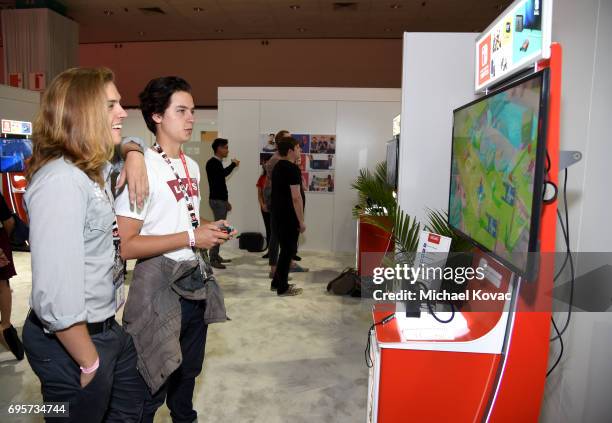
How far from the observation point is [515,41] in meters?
1.63

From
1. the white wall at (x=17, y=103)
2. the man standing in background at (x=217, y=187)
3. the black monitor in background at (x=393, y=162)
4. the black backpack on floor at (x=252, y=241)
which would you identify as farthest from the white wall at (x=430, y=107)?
the white wall at (x=17, y=103)

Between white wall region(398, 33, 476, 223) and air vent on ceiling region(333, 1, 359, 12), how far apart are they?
5.33m

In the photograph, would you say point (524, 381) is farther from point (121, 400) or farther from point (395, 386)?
point (121, 400)

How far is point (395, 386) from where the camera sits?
1734 mm

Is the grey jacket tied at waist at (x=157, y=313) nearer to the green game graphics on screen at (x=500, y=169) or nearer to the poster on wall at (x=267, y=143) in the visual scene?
the green game graphics on screen at (x=500, y=169)

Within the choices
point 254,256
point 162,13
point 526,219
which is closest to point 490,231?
point 526,219

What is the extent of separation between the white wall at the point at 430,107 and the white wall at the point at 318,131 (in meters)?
3.79

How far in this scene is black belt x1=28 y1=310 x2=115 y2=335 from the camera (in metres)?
1.27

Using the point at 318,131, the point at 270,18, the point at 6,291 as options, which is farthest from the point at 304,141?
the point at 6,291

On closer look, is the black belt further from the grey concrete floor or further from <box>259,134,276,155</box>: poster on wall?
<box>259,134,276,155</box>: poster on wall

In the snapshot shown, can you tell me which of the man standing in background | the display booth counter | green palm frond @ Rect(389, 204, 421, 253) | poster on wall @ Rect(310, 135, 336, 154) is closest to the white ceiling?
poster on wall @ Rect(310, 135, 336, 154)

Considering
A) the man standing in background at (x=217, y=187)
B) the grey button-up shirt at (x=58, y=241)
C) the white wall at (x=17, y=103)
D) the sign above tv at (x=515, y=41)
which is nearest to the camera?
the grey button-up shirt at (x=58, y=241)

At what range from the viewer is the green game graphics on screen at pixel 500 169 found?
1343 mm

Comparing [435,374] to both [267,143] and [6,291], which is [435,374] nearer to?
[6,291]
